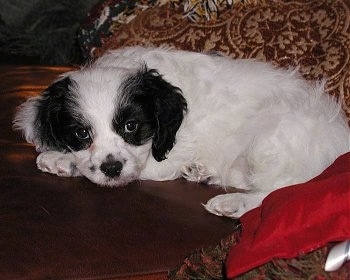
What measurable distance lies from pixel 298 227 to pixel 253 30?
2232 millimetres

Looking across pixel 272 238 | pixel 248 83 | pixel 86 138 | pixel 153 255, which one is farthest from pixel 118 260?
pixel 248 83

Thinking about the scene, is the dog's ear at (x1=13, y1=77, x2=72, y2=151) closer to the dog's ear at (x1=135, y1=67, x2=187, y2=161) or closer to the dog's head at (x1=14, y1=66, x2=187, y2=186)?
the dog's head at (x1=14, y1=66, x2=187, y2=186)

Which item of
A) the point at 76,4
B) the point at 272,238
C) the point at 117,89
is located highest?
the point at 272,238

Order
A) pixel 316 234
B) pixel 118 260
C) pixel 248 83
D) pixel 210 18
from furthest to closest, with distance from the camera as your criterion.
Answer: pixel 210 18 → pixel 248 83 → pixel 118 260 → pixel 316 234

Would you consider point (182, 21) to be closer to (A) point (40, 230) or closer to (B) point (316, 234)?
(A) point (40, 230)

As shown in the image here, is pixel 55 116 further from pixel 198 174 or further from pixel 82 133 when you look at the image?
pixel 198 174

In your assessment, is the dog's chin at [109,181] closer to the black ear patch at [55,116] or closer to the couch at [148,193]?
the couch at [148,193]

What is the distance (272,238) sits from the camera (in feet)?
7.22

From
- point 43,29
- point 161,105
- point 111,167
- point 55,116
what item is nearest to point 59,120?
point 55,116

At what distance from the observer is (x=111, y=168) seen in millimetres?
3385

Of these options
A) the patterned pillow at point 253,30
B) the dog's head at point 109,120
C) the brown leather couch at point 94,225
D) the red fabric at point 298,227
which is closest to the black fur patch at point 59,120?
the dog's head at point 109,120

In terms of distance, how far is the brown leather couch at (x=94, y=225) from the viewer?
8.54ft

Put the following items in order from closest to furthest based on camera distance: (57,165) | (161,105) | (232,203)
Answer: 1. (232,203)
2. (57,165)
3. (161,105)

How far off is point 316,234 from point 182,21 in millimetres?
2569
